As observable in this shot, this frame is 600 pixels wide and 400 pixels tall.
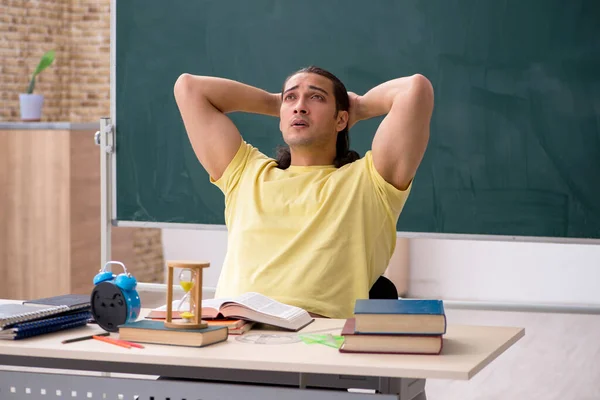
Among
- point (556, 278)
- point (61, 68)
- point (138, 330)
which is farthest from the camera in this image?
point (61, 68)

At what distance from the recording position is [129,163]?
3.77 m

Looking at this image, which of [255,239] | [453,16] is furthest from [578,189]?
[255,239]

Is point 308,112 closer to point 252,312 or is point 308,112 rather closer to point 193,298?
point 252,312

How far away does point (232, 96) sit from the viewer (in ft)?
9.48

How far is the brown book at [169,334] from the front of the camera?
69.0 inches

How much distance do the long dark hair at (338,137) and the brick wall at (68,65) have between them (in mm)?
4020

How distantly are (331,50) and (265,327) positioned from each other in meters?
1.76

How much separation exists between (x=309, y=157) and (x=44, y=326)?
99 cm

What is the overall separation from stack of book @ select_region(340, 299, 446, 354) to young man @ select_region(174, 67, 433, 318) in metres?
0.66

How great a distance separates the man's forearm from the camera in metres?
2.85

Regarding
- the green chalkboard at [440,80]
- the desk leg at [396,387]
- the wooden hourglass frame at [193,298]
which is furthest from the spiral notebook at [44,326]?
the green chalkboard at [440,80]

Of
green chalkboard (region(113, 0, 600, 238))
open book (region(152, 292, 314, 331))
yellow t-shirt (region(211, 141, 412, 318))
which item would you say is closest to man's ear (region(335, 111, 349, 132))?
yellow t-shirt (region(211, 141, 412, 318))

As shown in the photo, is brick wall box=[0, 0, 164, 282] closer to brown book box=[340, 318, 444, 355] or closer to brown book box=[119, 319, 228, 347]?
brown book box=[119, 319, 228, 347]

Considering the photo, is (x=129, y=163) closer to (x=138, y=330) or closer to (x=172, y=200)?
(x=172, y=200)
